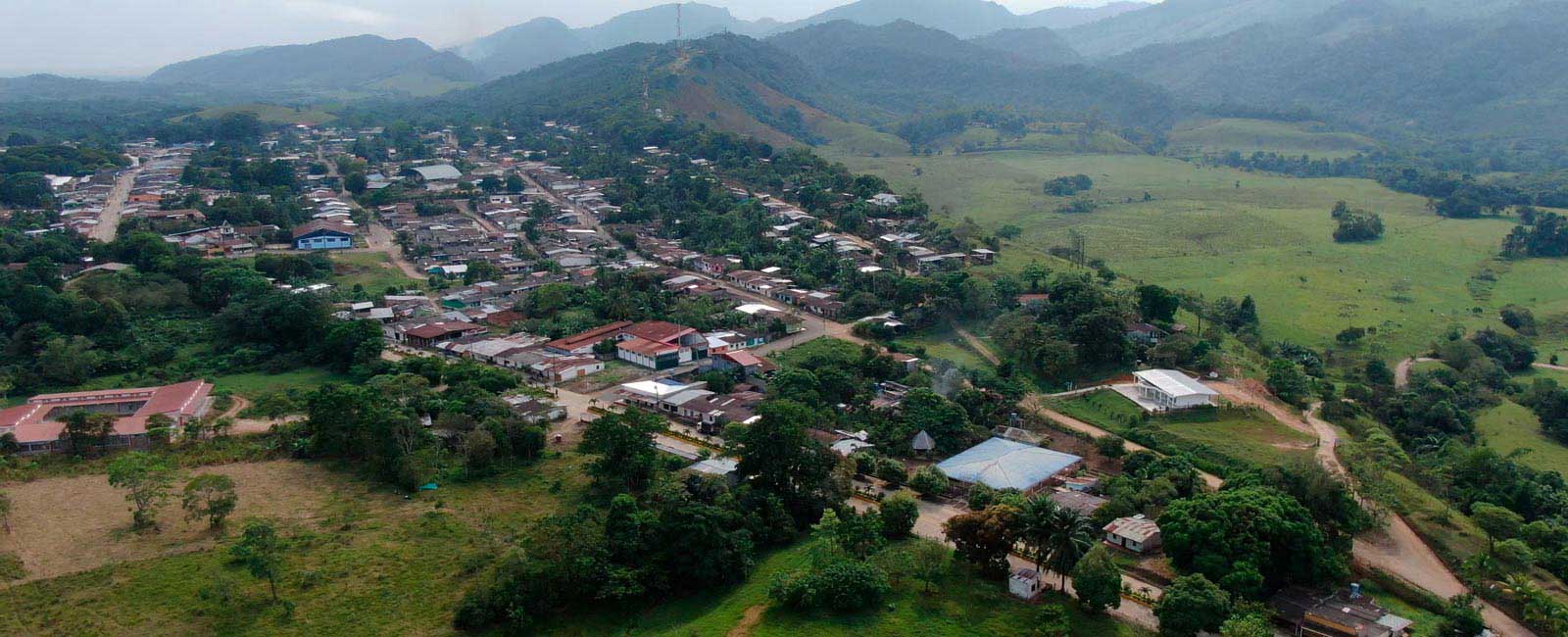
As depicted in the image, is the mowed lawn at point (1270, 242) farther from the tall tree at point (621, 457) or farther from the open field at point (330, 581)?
the open field at point (330, 581)

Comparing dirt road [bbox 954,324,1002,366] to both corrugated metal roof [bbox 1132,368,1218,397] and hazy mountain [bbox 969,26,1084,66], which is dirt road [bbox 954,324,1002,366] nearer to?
corrugated metal roof [bbox 1132,368,1218,397]

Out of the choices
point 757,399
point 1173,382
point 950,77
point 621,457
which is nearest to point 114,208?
point 757,399

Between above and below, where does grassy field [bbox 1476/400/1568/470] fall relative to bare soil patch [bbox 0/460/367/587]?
below

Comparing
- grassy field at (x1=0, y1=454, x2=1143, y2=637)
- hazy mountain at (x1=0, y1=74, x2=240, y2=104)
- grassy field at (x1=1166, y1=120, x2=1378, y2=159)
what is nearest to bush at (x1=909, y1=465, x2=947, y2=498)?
grassy field at (x1=0, y1=454, x2=1143, y2=637)

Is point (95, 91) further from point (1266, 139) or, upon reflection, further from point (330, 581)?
point (330, 581)

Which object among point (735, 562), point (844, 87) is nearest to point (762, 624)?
point (735, 562)
